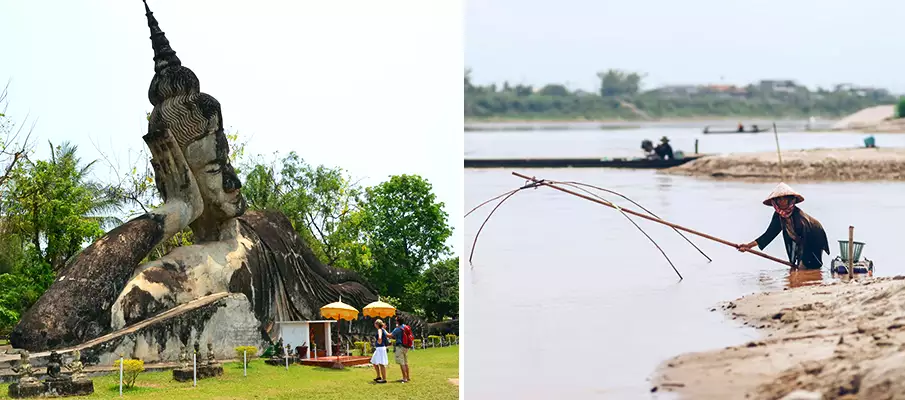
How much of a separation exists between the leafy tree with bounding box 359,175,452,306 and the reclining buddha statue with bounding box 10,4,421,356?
5.21 meters

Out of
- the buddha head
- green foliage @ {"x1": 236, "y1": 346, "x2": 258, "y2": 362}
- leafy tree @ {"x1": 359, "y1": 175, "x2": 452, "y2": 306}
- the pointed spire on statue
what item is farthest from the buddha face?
leafy tree @ {"x1": 359, "y1": 175, "x2": 452, "y2": 306}

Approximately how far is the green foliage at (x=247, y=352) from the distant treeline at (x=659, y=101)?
2860mm

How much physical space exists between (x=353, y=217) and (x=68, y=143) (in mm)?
4484

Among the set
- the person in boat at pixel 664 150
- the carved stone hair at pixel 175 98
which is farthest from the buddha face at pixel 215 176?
the person in boat at pixel 664 150

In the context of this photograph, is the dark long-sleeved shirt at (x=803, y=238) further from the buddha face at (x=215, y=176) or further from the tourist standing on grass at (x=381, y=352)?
the buddha face at (x=215, y=176)

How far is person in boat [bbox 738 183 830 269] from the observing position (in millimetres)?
7648

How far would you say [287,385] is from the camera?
30.8 feet

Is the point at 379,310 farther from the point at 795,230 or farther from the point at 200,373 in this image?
the point at 795,230

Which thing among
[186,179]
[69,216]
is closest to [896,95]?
[186,179]

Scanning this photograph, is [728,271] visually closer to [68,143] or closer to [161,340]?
[161,340]

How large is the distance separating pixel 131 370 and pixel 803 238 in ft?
16.6

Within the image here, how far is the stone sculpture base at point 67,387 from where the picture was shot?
26.9 feet

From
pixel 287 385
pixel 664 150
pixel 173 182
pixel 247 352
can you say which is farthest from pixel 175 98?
pixel 664 150

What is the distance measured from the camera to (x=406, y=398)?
9102mm
